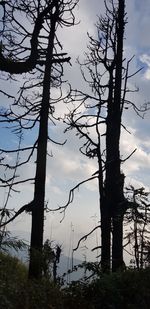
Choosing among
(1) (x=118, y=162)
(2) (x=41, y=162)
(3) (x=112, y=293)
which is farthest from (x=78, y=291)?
(1) (x=118, y=162)

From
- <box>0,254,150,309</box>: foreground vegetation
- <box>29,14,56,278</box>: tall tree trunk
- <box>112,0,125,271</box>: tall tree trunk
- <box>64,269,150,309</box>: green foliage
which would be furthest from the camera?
<box>112,0,125,271</box>: tall tree trunk

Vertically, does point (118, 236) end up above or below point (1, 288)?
above

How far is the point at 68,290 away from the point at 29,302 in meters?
1.69

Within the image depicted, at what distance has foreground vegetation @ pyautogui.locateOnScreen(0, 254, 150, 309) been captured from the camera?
779 centimetres

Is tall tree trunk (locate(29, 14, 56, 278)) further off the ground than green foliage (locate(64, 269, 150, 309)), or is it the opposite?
tall tree trunk (locate(29, 14, 56, 278))

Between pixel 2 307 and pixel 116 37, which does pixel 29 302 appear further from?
pixel 116 37

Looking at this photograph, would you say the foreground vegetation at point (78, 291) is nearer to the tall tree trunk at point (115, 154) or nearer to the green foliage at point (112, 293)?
the green foliage at point (112, 293)

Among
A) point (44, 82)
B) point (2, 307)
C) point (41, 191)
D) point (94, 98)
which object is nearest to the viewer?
point (2, 307)

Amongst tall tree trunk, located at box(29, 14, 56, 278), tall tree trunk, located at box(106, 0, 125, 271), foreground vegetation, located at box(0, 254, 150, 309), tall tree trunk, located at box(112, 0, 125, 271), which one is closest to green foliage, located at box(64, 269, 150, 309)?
foreground vegetation, located at box(0, 254, 150, 309)

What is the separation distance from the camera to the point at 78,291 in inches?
374

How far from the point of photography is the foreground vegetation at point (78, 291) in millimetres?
7793

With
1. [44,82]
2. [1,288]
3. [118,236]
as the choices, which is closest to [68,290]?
[1,288]

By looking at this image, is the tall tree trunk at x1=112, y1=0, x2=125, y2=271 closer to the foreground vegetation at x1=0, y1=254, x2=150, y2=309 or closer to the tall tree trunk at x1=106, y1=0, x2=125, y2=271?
the tall tree trunk at x1=106, y1=0, x2=125, y2=271

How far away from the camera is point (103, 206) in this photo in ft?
57.8
